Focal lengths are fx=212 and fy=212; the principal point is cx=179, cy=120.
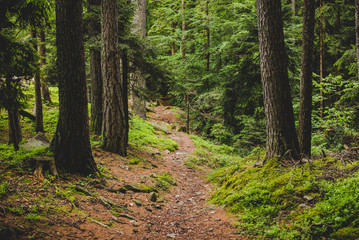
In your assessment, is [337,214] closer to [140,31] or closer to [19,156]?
[19,156]

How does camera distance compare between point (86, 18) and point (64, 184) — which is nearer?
point (64, 184)

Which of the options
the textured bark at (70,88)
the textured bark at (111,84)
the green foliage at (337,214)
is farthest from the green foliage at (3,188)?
the green foliage at (337,214)

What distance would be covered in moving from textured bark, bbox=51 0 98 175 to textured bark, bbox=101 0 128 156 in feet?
8.90

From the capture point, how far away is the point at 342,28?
551 inches

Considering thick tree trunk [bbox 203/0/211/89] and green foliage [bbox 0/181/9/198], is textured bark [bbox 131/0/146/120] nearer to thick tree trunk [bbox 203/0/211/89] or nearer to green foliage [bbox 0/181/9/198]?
thick tree trunk [bbox 203/0/211/89]

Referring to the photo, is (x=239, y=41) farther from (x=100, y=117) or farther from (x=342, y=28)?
(x=100, y=117)

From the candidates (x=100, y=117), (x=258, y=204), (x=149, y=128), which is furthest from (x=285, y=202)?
(x=149, y=128)

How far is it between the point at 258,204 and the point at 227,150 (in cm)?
1014

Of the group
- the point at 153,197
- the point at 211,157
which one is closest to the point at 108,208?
the point at 153,197

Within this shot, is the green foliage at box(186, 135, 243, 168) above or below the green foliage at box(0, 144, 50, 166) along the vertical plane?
below

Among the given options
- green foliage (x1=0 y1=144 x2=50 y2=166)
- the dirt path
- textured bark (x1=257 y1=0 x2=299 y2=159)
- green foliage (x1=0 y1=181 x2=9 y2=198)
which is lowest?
the dirt path

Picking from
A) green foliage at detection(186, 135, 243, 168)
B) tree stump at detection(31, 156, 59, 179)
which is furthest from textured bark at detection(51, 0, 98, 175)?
green foliage at detection(186, 135, 243, 168)

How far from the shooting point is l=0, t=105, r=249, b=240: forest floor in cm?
316

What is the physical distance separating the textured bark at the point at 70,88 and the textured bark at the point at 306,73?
616 cm
